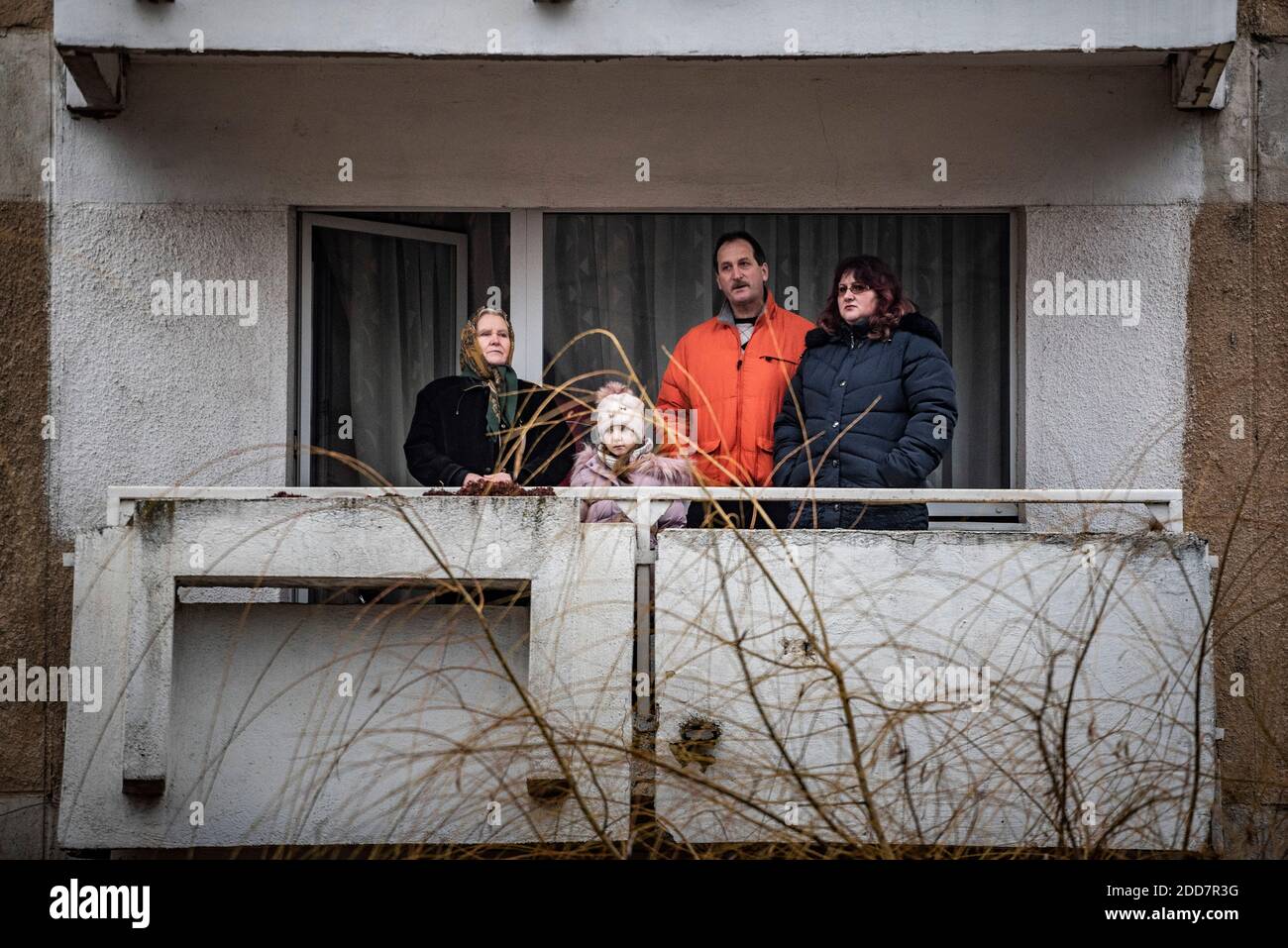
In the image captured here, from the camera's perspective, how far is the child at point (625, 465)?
5.11 m

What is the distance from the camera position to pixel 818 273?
6.81m

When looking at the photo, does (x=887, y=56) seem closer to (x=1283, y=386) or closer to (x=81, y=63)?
(x=1283, y=386)

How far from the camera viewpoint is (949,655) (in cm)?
492

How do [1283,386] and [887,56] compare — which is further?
[1283,386]

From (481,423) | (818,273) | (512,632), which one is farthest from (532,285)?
(512,632)

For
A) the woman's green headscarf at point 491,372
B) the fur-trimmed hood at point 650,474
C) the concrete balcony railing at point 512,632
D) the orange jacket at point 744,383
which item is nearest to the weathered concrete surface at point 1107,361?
the orange jacket at point 744,383

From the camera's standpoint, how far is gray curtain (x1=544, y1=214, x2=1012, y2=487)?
6742mm

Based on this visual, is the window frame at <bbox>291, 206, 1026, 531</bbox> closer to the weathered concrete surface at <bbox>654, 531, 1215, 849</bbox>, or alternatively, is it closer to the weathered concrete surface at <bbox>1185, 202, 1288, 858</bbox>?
the weathered concrete surface at <bbox>1185, 202, 1288, 858</bbox>

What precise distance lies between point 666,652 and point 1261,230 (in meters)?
3.56

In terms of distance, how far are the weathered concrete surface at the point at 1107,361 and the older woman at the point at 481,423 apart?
2291 millimetres

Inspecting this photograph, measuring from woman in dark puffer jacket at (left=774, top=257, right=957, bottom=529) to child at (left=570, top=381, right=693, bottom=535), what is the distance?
46 cm

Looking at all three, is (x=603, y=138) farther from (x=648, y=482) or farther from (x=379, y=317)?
(x=648, y=482)

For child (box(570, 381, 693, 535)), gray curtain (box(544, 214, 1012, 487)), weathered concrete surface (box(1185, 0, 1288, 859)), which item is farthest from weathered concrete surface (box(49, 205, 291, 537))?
weathered concrete surface (box(1185, 0, 1288, 859))

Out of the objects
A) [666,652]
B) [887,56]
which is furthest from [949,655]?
[887,56]
